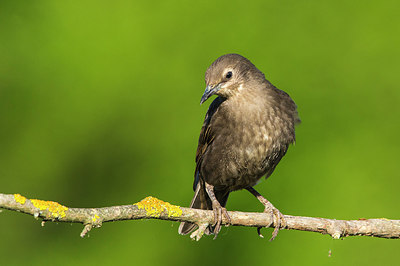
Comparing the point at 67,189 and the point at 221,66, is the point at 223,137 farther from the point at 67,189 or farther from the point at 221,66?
the point at 67,189

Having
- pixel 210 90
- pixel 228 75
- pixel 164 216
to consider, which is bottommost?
pixel 164 216

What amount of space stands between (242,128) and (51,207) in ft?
7.17

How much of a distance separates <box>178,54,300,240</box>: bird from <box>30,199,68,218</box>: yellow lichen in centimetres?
182

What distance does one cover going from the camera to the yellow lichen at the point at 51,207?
9.98 ft

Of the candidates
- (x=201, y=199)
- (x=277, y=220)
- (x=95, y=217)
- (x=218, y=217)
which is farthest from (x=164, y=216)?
(x=201, y=199)

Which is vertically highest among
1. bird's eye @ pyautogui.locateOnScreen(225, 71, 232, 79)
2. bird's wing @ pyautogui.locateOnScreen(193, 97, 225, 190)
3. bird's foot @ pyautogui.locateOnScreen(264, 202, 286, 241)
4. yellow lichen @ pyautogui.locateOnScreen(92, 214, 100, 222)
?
bird's eye @ pyautogui.locateOnScreen(225, 71, 232, 79)

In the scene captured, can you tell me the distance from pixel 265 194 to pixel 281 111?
2.89 ft

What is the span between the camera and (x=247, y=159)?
16.1ft

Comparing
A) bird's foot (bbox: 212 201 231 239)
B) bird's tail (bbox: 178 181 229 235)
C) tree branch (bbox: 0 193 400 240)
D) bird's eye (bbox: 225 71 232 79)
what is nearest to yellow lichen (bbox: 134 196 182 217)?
tree branch (bbox: 0 193 400 240)

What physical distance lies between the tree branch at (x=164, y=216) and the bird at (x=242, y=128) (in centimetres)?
37

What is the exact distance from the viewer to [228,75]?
4.81 meters

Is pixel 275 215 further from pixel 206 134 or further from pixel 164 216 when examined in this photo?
pixel 164 216

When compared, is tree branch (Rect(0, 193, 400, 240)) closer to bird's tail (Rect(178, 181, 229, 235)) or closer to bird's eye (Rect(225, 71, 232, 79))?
bird's tail (Rect(178, 181, 229, 235))

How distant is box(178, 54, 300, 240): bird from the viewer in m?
4.84
